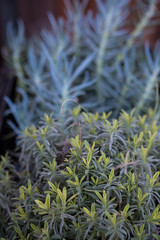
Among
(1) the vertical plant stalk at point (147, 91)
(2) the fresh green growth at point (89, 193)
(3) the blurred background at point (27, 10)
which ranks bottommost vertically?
(1) the vertical plant stalk at point (147, 91)

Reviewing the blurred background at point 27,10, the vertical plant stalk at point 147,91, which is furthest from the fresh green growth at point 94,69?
the blurred background at point 27,10

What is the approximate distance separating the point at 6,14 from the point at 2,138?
48.8 inches

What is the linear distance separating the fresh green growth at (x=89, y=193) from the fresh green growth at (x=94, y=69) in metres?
0.22

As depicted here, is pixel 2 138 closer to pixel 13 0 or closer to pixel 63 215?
pixel 63 215

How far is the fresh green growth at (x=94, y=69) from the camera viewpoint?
702mm

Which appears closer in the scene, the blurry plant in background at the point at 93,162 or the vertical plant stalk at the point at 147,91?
the blurry plant in background at the point at 93,162

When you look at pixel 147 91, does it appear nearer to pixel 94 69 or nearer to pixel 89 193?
pixel 94 69

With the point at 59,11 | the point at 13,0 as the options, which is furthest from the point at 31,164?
the point at 13,0

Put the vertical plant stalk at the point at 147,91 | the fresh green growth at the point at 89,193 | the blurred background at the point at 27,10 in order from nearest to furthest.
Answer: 1. the fresh green growth at the point at 89,193
2. the vertical plant stalk at the point at 147,91
3. the blurred background at the point at 27,10

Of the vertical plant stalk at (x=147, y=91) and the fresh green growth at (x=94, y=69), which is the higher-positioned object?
the fresh green growth at (x=94, y=69)

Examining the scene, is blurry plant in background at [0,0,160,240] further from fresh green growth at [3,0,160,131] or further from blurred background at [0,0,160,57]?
blurred background at [0,0,160,57]

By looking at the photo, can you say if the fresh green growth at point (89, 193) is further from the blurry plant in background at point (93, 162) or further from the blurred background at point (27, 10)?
the blurred background at point (27, 10)

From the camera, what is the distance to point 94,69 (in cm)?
85

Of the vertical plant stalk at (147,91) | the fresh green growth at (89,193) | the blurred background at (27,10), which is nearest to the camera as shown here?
the fresh green growth at (89,193)
